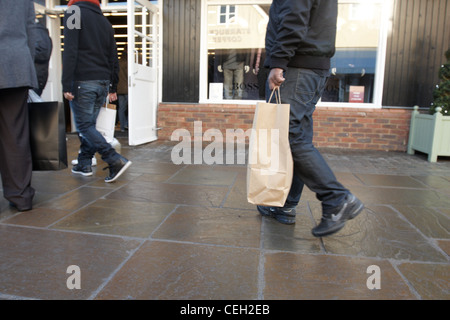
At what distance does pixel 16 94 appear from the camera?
2518 millimetres

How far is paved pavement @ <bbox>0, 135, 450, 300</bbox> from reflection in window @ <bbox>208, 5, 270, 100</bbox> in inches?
145

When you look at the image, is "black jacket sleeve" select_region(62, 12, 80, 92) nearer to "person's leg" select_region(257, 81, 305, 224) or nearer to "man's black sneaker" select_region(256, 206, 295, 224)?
"person's leg" select_region(257, 81, 305, 224)

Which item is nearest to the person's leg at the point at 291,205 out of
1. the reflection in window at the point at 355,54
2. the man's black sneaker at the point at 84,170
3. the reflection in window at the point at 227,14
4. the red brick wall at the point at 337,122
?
the man's black sneaker at the point at 84,170

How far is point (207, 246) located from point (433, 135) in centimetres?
453

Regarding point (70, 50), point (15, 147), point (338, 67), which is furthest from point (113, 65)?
point (338, 67)

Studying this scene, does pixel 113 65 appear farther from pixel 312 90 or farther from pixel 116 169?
pixel 312 90

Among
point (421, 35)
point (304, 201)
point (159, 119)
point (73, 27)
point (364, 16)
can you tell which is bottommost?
point (304, 201)

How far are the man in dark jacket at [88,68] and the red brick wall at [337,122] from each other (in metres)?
3.10

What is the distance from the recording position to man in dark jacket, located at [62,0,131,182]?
332 centimetres

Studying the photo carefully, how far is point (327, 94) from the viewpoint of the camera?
6598 millimetres

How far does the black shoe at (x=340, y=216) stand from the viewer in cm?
218
